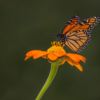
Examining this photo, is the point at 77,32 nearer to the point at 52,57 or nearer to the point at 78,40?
the point at 78,40

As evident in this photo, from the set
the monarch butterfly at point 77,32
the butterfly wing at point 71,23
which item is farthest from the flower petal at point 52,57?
the butterfly wing at point 71,23

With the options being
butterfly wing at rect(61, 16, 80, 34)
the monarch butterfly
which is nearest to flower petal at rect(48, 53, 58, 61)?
the monarch butterfly

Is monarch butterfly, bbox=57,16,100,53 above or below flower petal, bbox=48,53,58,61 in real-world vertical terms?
below

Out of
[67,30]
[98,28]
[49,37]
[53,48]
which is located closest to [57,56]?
[53,48]

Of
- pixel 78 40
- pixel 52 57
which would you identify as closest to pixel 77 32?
pixel 78 40

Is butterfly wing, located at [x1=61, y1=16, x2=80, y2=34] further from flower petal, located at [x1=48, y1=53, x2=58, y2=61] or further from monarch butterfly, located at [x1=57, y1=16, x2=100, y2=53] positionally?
flower petal, located at [x1=48, y1=53, x2=58, y2=61]

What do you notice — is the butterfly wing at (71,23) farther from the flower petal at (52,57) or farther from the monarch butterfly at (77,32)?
the flower petal at (52,57)

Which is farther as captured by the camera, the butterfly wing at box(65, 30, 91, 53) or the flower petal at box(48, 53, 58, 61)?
the butterfly wing at box(65, 30, 91, 53)

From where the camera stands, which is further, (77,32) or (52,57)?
(77,32)
